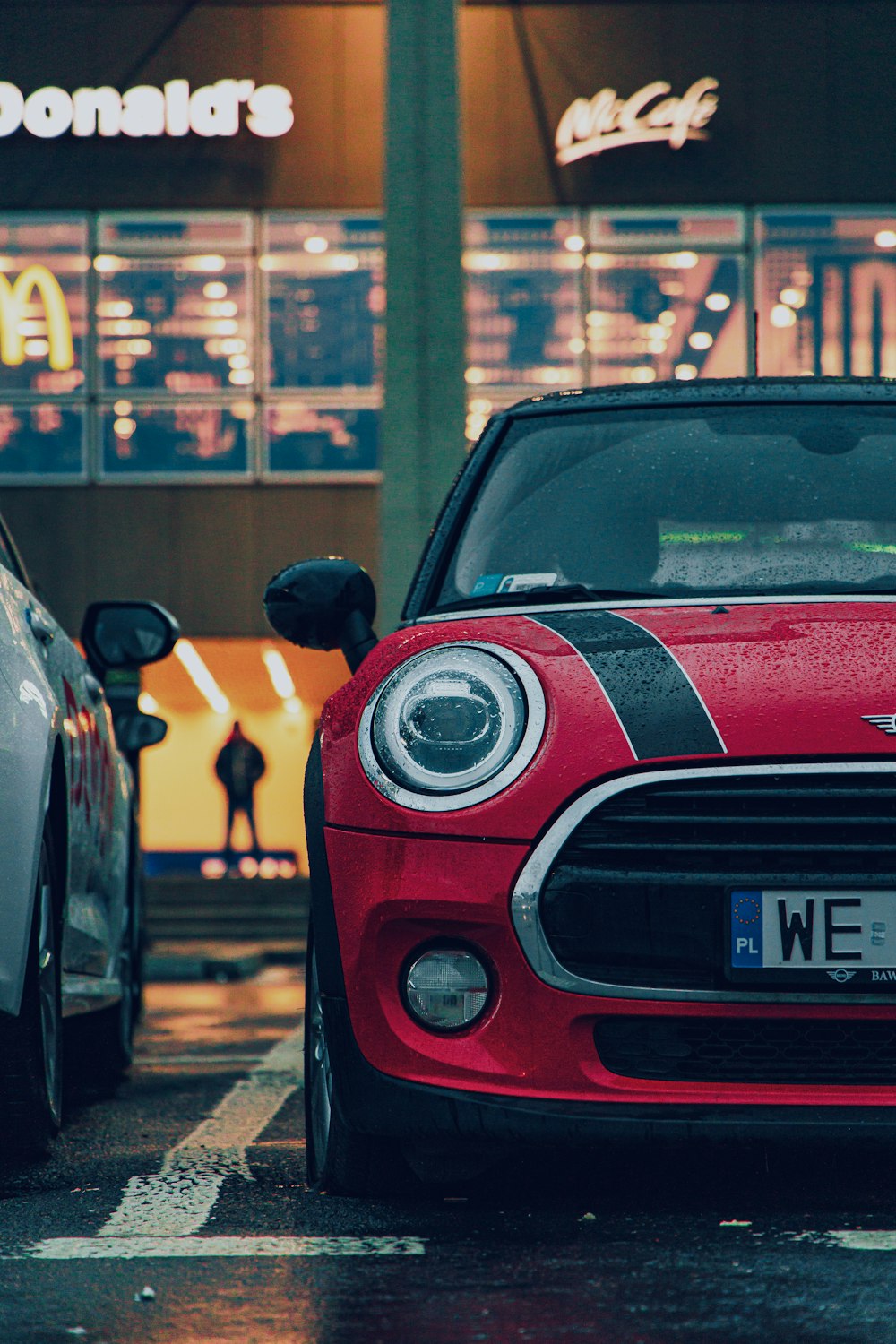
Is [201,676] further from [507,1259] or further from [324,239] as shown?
[507,1259]

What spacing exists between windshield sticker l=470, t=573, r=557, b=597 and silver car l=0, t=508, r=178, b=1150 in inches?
36.9

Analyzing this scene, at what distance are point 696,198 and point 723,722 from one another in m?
18.0

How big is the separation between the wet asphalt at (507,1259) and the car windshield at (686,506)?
1.13m

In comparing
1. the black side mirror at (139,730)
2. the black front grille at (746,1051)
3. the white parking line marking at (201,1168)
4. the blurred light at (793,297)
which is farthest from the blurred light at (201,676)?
the black front grille at (746,1051)

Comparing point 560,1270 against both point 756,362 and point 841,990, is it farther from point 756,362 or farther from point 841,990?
point 756,362

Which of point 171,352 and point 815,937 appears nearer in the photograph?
point 815,937

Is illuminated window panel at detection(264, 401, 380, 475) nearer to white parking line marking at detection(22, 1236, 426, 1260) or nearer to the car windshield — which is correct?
the car windshield

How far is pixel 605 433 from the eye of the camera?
436 cm

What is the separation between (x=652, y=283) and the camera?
20.5m

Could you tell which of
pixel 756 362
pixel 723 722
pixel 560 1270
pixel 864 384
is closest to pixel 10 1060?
pixel 560 1270

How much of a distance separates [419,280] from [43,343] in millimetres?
4956

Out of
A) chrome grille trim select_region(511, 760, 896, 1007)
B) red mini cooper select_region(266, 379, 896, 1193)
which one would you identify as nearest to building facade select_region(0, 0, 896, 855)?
red mini cooper select_region(266, 379, 896, 1193)

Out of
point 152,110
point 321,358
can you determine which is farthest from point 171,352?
point 152,110

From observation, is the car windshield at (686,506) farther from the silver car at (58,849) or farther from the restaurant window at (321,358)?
the restaurant window at (321,358)
